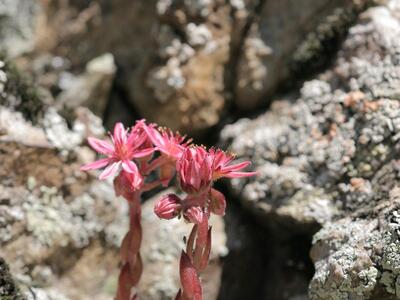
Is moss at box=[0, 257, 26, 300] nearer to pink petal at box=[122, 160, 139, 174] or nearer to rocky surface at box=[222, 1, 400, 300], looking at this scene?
pink petal at box=[122, 160, 139, 174]

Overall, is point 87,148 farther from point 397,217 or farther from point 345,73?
point 397,217

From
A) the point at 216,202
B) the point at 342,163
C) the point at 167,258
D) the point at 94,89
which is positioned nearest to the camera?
the point at 216,202

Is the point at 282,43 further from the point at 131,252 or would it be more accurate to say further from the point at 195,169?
the point at 131,252

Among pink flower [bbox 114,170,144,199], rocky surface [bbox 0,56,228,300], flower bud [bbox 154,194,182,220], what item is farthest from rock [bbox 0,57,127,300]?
flower bud [bbox 154,194,182,220]

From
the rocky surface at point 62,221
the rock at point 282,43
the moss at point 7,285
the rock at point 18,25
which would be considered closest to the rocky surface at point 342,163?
the rock at point 282,43

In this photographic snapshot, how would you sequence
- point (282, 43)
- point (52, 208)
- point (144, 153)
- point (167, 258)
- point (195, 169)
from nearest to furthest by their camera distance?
point (195, 169) < point (144, 153) < point (52, 208) < point (167, 258) < point (282, 43)

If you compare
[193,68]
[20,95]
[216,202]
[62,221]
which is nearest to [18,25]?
[20,95]
